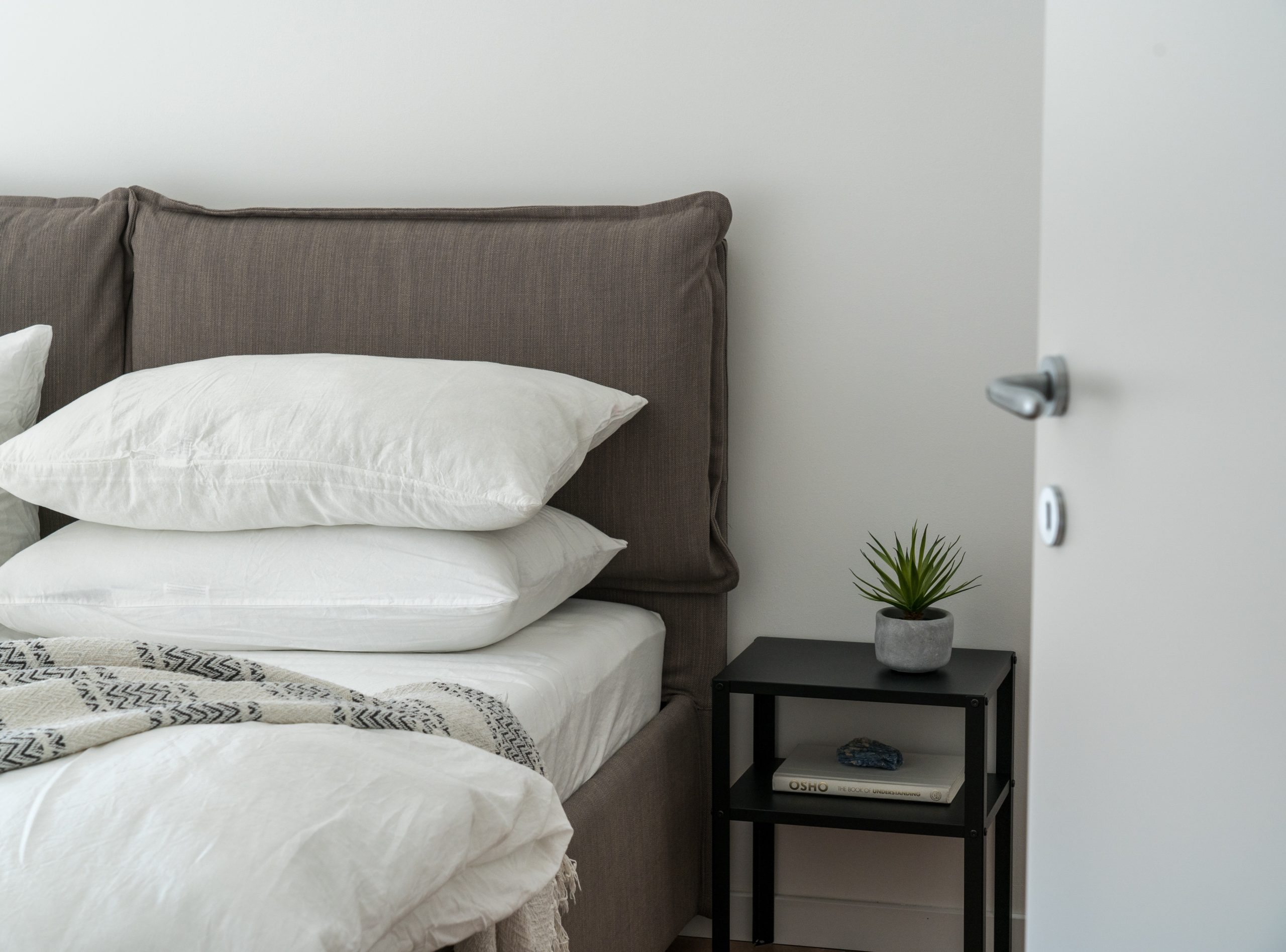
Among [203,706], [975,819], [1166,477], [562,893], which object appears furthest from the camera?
[975,819]

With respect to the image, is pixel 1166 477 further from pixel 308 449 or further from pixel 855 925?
pixel 855 925

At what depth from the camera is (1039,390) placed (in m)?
0.82

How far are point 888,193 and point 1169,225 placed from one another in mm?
1284

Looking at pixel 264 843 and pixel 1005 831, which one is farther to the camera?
pixel 1005 831

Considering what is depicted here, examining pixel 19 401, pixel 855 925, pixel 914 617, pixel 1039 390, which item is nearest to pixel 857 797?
pixel 914 617

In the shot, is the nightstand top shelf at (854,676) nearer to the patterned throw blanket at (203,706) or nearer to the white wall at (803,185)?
the white wall at (803,185)

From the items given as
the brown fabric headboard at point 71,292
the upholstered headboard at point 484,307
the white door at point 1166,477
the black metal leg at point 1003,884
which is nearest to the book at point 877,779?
the black metal leg at point 1003,884

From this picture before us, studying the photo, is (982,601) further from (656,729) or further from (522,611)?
(522,611)

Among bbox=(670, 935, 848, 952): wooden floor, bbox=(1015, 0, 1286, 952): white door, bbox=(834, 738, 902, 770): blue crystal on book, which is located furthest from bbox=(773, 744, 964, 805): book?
bbox=(1015, 0, 1286, 952): white door

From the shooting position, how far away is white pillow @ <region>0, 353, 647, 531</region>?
5.04ft

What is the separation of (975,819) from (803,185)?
1.04 meters

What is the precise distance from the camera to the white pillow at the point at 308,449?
5.04ft

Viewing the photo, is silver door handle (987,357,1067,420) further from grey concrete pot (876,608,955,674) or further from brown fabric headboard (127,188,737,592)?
brown fabric headboard (127,188,737,592)

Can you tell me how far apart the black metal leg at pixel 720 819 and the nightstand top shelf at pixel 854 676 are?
1.5 inches
